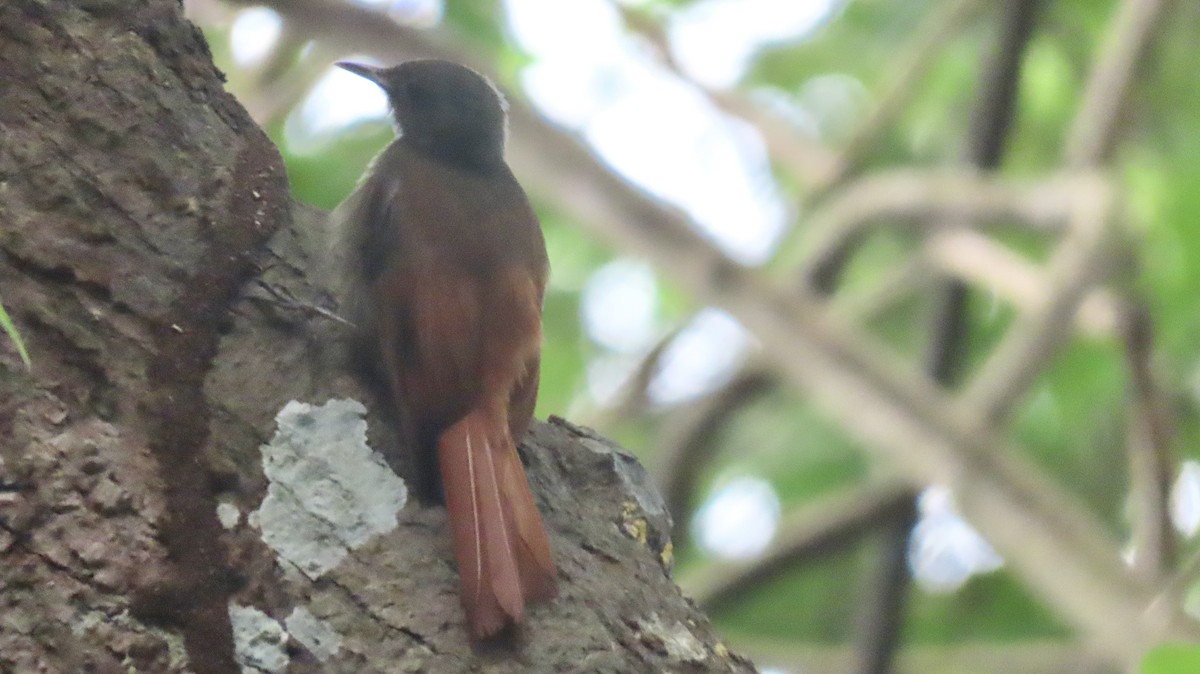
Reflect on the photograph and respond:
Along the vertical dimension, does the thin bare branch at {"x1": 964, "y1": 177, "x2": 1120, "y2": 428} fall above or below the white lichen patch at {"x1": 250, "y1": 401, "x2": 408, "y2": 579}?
above

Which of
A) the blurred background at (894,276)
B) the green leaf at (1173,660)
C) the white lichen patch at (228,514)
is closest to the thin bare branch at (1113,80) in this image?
the blurred background at (894,276)

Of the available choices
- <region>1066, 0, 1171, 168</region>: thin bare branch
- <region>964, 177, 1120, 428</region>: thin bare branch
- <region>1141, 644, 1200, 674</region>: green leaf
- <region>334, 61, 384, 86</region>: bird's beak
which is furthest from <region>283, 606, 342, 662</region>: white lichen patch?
<region>1066, 0, 1171, 168</region>: thin bare branch

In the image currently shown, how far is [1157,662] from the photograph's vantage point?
7.46 ft

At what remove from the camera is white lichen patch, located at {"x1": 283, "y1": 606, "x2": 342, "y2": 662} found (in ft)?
7.82

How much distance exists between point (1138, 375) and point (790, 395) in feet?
9.48

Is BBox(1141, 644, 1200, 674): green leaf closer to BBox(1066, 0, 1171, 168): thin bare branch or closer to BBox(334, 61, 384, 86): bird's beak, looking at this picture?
BBox(334, 61, 384, 86): bird's beak

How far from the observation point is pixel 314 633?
240cm

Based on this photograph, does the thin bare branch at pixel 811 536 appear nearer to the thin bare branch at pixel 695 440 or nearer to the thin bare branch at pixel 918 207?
the thin bare branch at pixel 695 440

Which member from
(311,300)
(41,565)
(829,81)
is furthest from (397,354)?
(829,81)

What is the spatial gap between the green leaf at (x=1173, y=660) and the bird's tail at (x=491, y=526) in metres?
1.02

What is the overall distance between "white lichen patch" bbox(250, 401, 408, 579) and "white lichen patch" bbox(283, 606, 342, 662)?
3.2 inches

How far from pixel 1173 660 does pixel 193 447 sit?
1.64 m

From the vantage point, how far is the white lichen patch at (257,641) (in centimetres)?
Answer: 233

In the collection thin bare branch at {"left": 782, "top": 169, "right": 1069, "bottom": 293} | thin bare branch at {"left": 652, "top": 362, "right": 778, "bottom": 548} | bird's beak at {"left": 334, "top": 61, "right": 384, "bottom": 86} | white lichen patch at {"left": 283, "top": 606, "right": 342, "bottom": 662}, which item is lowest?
white lichen patch at {"left": 283, "top": 606, "right": 342, "bottom": 662}
